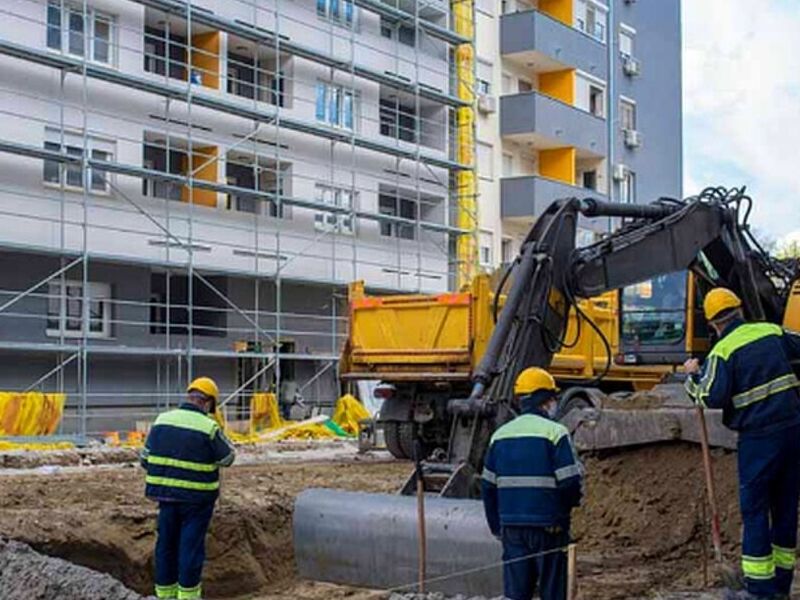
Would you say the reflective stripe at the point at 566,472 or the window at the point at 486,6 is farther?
the window at the point at 486,6

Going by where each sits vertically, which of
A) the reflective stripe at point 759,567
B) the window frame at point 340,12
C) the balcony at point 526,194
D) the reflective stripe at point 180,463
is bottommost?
the reflective stripe at point 759,567

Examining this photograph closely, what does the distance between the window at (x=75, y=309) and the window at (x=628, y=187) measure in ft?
70.0

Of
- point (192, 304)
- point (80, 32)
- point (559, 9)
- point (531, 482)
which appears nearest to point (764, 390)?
point (531, 482)

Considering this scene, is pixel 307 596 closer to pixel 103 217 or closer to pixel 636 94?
pixel 103 217

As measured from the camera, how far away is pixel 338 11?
30297 millimetres

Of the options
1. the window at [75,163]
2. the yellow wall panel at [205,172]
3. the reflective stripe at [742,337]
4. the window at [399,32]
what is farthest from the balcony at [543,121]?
the reflective stripe at [742,337]

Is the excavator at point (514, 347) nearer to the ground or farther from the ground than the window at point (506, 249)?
nearer to the ground

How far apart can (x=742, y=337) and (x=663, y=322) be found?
8.86 metres

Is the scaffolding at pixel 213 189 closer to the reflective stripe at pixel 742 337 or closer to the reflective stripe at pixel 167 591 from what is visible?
the reflective stripe at pixel 167 591

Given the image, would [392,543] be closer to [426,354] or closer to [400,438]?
[426,354]

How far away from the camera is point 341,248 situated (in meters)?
29.4

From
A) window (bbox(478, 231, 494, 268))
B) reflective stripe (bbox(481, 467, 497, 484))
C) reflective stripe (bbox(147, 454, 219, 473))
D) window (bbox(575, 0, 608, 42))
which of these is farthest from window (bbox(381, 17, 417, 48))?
reflective stripe (bbox(481, 467, 497, 484))

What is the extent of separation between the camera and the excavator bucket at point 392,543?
9078 mm

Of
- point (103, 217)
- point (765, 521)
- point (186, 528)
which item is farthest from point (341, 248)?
point (765, 521)
